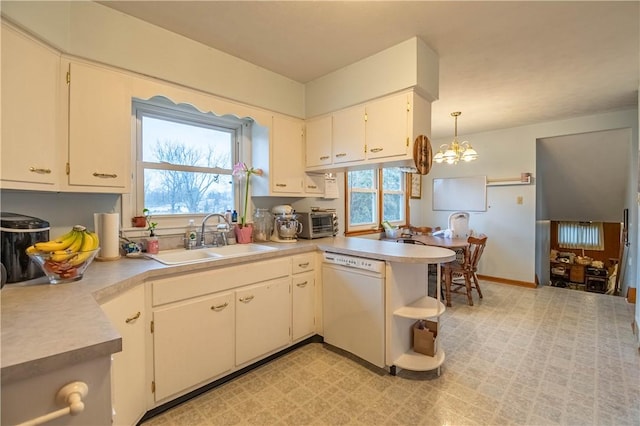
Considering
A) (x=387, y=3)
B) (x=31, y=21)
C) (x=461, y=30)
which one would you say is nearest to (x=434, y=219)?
(x=461, y=30)

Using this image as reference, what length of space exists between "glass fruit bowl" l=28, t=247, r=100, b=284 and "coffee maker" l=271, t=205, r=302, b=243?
154 centimetres

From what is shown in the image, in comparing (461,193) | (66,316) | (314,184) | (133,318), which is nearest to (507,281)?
(461,193)

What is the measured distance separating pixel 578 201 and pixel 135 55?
6762 millimetres

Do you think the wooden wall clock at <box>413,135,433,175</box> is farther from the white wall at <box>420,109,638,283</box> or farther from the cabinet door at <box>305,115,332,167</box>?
the white wall at <box>420,109,638,283</box>

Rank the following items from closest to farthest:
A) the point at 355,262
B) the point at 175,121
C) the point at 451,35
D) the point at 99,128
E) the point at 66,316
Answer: the point at 66,316, the point at 99,128, the point at 451,35, the point at 355,262, the point at 175,121

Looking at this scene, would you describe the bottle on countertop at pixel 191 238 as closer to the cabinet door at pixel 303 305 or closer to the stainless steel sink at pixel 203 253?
the stainless steel sink at pixel 203 253

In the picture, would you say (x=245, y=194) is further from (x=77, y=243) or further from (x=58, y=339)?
(x=58, y=339)

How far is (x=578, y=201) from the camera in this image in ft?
17.1

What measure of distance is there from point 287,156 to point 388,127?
101cm

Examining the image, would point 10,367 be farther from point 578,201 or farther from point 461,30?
point 578,201

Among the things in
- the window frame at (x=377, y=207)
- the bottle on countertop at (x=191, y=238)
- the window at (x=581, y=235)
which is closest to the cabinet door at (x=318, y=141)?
the window frame at (x=377, y=207)

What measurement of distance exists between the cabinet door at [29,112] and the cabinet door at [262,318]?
1.30m

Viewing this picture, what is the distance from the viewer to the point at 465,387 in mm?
1992

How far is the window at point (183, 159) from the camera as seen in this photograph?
2270mm
